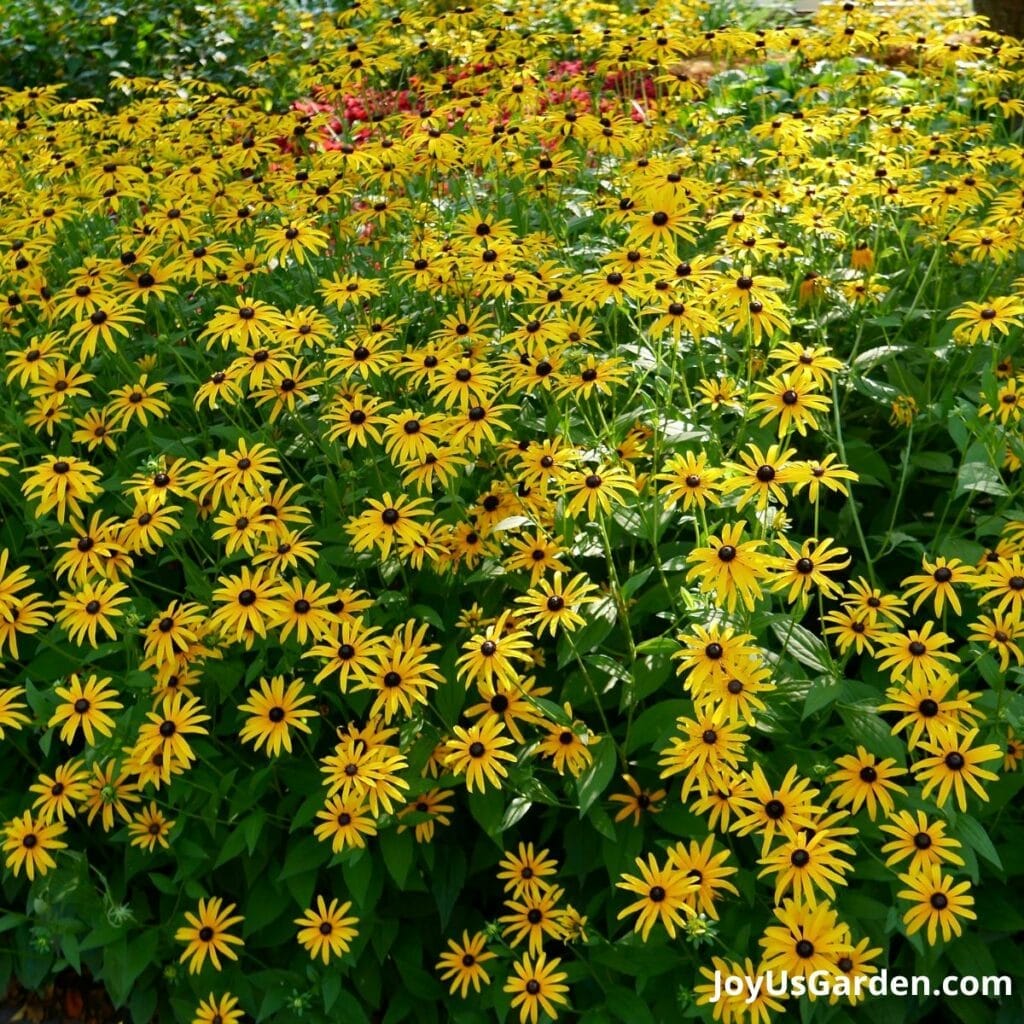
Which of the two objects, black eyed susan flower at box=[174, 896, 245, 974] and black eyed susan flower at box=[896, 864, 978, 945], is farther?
black eyed susan flower at box=[174, 896, 245, 974]

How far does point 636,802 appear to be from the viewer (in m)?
2.81

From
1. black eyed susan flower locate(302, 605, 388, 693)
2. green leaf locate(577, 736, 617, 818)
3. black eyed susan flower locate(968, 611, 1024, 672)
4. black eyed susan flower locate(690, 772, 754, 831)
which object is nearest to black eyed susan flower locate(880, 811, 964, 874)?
black eyed susan flower locate(690, 772, 754, 831)

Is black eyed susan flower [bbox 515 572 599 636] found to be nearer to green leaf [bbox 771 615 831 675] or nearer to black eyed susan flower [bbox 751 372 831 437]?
green leaf [bbox 771 615 831 675]

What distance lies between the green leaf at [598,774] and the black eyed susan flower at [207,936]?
813mm

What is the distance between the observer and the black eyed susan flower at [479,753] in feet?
8.44

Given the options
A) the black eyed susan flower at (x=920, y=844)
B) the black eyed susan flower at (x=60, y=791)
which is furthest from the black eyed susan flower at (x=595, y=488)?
the black eyed susan flower at (x=60, y=791)

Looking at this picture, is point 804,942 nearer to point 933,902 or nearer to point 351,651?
point 933,902

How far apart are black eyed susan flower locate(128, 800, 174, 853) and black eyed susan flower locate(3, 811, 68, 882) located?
162mm

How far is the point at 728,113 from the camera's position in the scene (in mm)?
4938

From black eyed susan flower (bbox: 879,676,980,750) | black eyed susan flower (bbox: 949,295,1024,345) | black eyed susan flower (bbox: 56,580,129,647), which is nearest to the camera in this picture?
black eyed susan flower (bbox: 879,676,980,750)

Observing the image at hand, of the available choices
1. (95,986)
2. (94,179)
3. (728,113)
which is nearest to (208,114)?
(94,179)

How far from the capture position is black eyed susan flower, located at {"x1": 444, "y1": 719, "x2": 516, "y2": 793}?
2572 millimetres

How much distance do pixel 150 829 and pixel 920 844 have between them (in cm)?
173

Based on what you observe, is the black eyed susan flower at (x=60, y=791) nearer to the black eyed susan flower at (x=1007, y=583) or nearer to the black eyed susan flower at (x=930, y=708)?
the black eyed susan flower at (x=930, y=708)
